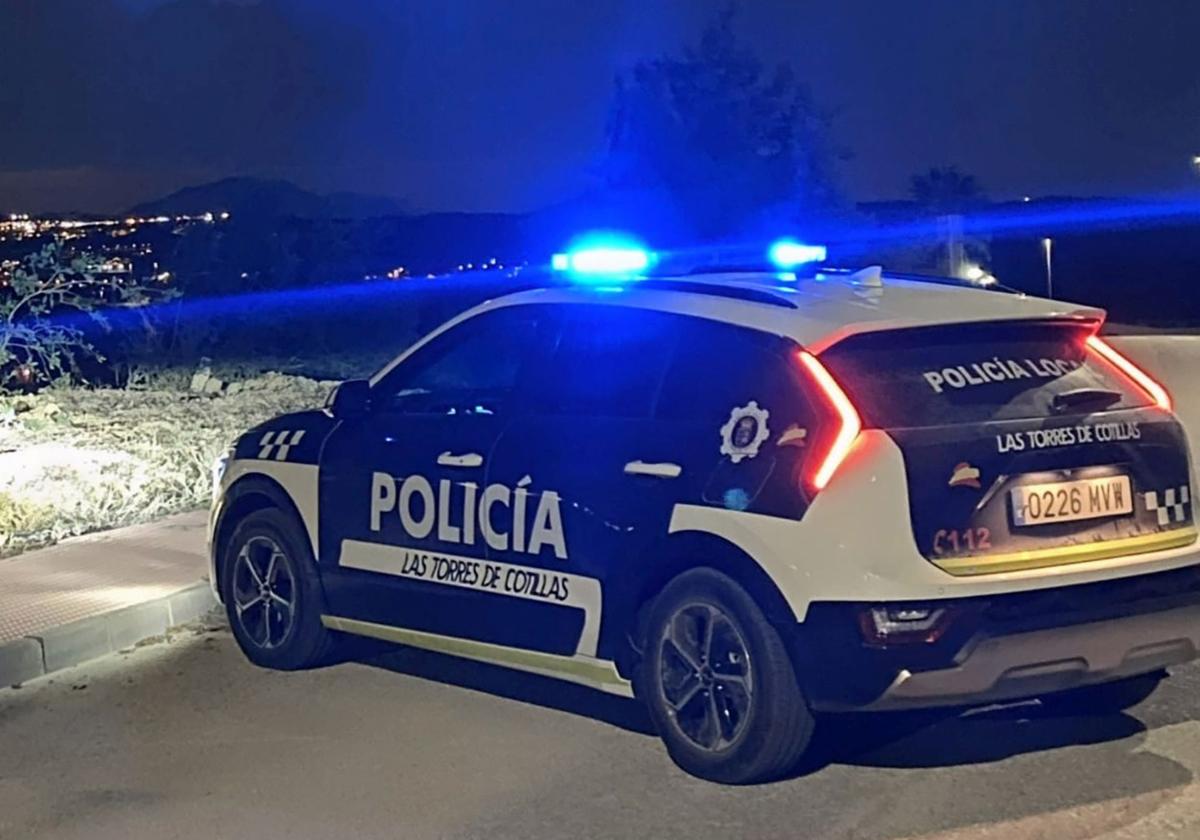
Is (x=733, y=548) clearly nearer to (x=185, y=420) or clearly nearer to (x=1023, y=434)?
(x=1023, y=434)

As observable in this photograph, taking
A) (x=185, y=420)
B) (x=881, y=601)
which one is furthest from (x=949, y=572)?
(x=185, y=420)

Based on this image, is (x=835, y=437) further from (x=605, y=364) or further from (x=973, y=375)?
(x=605, y=364)

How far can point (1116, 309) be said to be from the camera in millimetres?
38594

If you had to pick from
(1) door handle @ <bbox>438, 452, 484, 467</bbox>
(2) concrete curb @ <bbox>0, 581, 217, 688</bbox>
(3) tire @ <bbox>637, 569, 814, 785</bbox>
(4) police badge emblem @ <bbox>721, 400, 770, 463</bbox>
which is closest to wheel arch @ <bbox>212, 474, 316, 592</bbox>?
(2) concrete curb @ <bbox>0, 581, 217, 688</bbox>

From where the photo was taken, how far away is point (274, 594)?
725cm

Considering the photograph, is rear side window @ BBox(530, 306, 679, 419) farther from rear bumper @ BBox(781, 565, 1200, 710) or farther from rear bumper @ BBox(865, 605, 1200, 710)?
rear bumper @ BBox(865, 605, 1200, 710)

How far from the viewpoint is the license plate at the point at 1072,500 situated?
5234 millimetres

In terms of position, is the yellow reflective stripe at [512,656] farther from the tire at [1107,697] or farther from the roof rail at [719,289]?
the tire at [1107,697]

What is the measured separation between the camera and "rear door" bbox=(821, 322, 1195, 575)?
16.9 feet

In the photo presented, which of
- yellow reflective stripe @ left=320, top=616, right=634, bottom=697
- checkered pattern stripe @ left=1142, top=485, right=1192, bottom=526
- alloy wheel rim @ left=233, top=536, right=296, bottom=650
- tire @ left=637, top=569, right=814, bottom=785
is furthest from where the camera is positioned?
alloy wheel rim @ left=233, top=536, right=296, bottom=650

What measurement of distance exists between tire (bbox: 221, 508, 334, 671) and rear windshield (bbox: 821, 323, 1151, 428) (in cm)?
272

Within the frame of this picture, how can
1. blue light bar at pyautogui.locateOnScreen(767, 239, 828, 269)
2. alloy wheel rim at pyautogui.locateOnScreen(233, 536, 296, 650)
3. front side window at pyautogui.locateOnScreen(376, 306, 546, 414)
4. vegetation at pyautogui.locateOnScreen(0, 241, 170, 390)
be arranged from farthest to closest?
vegetation at pyautogui.locateOnScreen(0, 241, 170, 390)
blue light bar at pyautogui.locateOnScreen(767, 239, 828, 269)
alloy wheel rim at pyautogui.locateOnScreen(233, 536, 296, 650)
front side window at pyautogui.locateOnScreen(376, 306, 546, 414)

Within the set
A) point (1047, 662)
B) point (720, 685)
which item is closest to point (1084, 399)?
point (1047, 662)

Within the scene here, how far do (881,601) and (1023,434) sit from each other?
72cm
